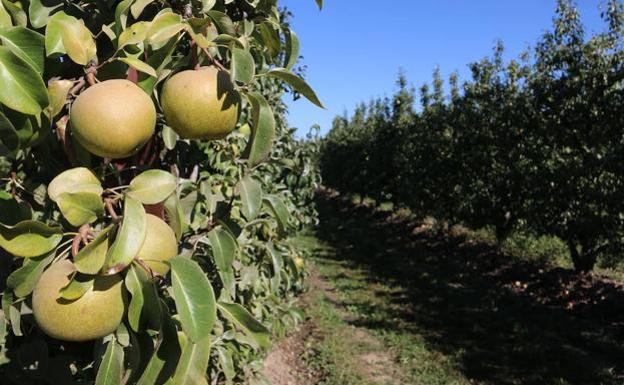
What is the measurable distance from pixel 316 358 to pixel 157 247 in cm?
536

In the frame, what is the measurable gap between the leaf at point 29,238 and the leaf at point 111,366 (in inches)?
7.3

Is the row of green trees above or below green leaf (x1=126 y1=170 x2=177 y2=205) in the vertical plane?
above

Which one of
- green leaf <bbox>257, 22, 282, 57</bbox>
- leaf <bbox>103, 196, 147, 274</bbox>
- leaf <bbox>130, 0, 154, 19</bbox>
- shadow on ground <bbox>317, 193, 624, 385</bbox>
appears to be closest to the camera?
leaf <bbox>103, 196, 147, 274</bbox>

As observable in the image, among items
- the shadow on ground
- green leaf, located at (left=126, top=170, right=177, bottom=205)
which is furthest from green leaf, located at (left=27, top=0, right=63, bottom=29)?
the shadow on ground

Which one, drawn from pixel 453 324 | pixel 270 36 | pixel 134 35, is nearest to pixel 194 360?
pixel 134 35

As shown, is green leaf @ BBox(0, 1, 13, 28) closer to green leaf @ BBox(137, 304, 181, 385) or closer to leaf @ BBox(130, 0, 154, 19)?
leaf @ BBox(130, 0, 154, 19)

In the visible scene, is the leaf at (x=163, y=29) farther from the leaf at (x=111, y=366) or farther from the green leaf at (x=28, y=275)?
the leaf at (x=111, y=366)

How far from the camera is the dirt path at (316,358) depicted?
5.26m

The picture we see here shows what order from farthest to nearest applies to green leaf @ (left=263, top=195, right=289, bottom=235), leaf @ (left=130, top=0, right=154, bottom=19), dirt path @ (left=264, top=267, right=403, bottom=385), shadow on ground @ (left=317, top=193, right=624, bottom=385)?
shadow on ground @ (left=317, top=193, right=624, bottom=385)
dirt path @ (left=264, top=267, right=403, bottom=385)
green leaf @ (left=263, top=195, right=289, bottom=235)
leaf @ (left=130, top=0, right=154, bottom=19)

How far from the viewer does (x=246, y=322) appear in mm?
933

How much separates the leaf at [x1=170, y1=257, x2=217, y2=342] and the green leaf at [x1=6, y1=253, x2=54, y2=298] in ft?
0.64

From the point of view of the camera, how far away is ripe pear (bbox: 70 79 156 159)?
0.70 metres

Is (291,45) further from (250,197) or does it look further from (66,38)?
(66,38)

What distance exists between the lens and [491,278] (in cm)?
943
